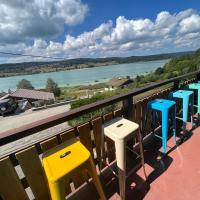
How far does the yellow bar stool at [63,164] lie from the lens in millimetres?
1086

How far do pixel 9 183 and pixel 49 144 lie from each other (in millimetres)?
390

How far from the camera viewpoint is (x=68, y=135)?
59.2 inches

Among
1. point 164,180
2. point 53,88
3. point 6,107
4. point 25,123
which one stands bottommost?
point 53,88

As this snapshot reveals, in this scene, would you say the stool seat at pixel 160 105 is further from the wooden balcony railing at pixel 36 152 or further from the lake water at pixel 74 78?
the lake water at pixel 74 78

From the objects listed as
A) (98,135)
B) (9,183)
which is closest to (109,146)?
(98,135)

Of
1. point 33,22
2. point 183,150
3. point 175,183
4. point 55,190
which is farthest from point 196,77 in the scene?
point 33,22

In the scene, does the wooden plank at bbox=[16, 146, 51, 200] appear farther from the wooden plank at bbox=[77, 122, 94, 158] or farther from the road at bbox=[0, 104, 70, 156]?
the road at bbox=[0, 104, 70, 156]

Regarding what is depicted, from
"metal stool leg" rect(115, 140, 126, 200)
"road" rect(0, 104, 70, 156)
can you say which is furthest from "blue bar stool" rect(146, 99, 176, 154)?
"road" rect(0, 104, 70, 156)

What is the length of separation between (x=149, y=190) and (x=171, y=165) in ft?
1.64

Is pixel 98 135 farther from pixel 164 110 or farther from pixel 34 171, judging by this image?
pixel 164 110

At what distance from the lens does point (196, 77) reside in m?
3.56

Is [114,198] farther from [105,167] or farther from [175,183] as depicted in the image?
[175,183]

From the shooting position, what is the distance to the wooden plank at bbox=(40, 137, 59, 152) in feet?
4.42

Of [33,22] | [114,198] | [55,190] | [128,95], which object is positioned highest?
[33,22]
